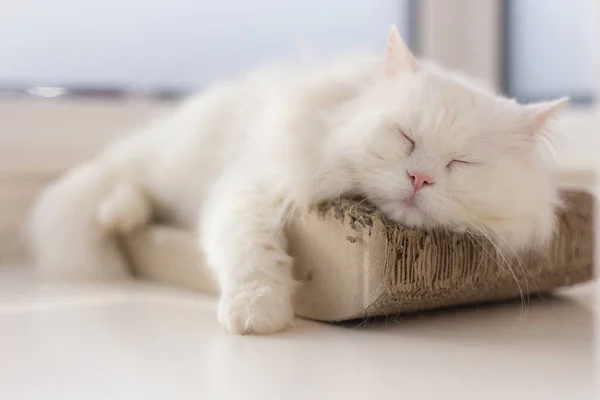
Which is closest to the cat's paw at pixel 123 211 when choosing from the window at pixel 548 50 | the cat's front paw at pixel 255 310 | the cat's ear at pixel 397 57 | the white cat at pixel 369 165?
the white cat at pixel 369 165

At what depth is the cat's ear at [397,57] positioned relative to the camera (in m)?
1.19

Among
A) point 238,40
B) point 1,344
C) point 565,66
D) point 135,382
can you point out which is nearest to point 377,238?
point 135,382

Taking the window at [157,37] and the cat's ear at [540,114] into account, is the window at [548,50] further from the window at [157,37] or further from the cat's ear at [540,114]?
the cat's ear at [540,114]

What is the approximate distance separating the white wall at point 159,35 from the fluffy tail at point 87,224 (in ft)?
1.78

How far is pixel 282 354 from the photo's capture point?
3.13 feet

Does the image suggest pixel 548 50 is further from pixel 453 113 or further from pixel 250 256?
pixel 250 256

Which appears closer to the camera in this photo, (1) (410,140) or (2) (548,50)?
(1) (410,140)

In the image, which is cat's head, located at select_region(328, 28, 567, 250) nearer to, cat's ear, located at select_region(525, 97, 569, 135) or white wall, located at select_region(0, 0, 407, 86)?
cat's ear, located at select_region(525, 97, 569, 135)

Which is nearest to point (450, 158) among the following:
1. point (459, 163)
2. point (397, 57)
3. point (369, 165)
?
point (459, 163)

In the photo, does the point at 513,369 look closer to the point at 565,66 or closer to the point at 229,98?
the point at 229,98

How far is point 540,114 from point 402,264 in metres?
0.34

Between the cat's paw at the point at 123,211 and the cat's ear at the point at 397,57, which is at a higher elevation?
the cat's ear at the point at 397,57

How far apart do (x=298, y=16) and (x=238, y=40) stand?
213mm

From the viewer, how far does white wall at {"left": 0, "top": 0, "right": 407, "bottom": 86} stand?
194 centimetres
